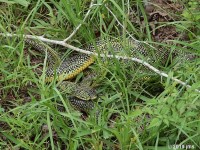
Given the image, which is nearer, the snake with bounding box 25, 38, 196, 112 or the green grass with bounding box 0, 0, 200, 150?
the green grass with bounding box 0, 0, 200, 150

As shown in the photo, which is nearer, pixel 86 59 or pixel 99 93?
pixel 99 93

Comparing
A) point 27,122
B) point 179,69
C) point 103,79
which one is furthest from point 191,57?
point 27,122

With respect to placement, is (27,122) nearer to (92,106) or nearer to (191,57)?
(92,106)

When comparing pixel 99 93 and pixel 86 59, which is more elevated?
pixel 86 59

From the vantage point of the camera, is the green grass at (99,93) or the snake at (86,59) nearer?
the green grass at (99,93)
